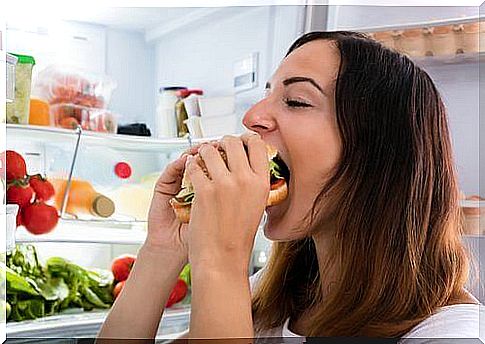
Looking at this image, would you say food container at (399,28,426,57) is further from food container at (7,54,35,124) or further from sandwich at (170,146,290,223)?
food container at (7,54,35,124)

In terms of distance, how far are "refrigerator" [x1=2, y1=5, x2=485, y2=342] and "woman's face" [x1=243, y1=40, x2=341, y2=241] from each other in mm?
305

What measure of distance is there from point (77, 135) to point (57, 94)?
0.43ft

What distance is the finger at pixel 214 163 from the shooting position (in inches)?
26.0

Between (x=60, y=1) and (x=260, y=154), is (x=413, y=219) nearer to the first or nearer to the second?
(x=260, y=154)

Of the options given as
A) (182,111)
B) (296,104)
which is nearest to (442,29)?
(296,104)

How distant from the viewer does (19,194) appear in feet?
3.76

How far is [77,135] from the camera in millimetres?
1192

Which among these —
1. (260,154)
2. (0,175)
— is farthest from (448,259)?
(0,175)

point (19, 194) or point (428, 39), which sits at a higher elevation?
point (428, 39)

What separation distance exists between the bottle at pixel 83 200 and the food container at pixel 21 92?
0.12m

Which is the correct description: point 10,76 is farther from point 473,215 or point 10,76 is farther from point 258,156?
point 473,215

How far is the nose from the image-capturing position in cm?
75

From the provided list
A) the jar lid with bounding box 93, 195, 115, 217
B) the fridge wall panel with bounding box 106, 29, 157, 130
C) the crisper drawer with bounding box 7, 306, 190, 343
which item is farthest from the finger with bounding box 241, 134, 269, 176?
the fridge wall panel with bounding box 106, 29, 157, 130

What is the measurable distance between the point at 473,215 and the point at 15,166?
64cm
